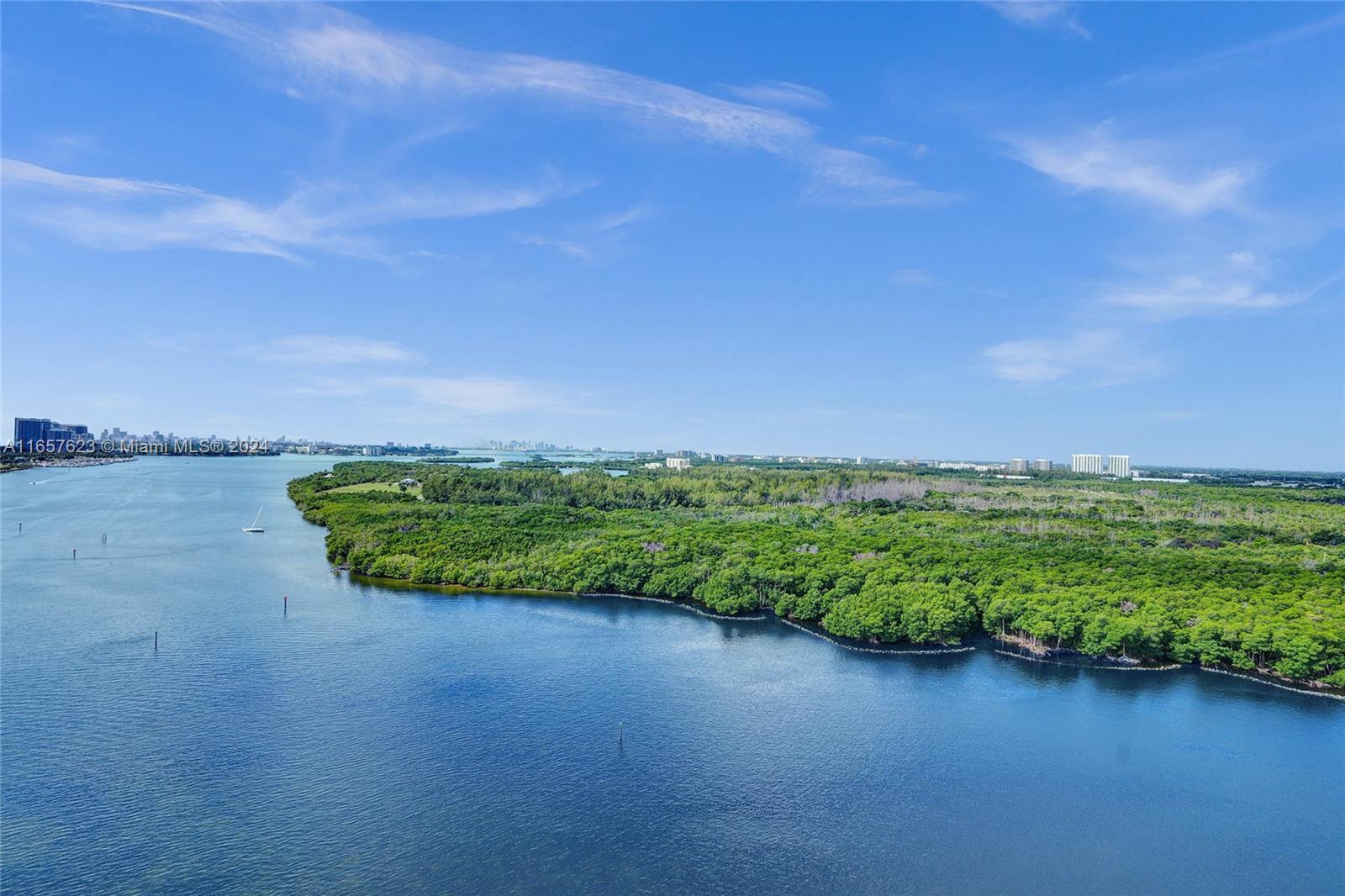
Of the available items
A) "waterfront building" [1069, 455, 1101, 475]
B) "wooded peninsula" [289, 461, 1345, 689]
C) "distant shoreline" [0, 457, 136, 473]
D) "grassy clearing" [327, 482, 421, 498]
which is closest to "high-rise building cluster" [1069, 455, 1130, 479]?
"waterfront building" [1069, 455, 1101, 475]

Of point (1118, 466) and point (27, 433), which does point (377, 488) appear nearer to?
point (27, 433)

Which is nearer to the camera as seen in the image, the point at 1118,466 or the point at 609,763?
the point at 609,763

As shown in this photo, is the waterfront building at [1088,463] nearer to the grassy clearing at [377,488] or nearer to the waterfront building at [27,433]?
the grassy clearing at [377,488]

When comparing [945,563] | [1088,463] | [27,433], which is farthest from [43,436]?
[1088,463]

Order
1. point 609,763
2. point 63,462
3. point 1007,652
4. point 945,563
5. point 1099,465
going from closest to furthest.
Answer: point 609,763, point 1007,652, point 945,563, point 63,462, point 1099,465

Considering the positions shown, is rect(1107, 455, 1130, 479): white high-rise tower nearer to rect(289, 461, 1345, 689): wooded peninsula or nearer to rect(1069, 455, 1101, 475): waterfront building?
rect(1069, 455, 1101, 475): waterfront building

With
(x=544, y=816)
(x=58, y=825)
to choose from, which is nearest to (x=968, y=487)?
(x=544, y=816)
